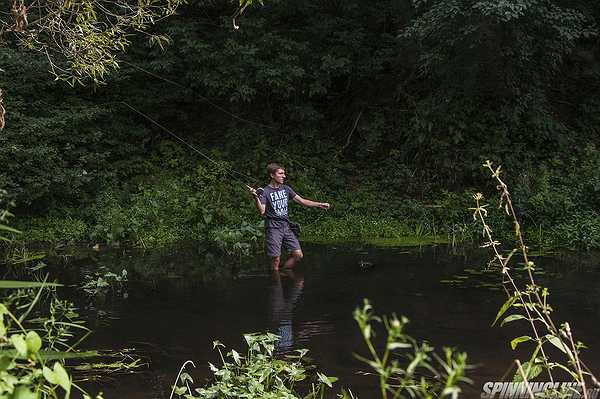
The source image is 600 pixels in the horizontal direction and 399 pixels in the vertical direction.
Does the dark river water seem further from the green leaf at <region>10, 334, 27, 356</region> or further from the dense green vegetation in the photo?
the green leaf at <region>10, 334, 27, 356</region>

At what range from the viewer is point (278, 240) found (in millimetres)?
9078

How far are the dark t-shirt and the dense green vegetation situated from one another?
167 cm

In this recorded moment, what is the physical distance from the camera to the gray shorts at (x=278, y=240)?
905 centimetres

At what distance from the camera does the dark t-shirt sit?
9.05m

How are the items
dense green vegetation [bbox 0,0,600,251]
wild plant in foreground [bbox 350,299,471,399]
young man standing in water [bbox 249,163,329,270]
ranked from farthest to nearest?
dense green vegetation [bbox 0,0,600,251], young man standing in water [bbox 249,163,329,270], wild plant in foreground [bbox 350,299,471,399]

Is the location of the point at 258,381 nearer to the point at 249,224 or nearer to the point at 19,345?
the point at 19,345

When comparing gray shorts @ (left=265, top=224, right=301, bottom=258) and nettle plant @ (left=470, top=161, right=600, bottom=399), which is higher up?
nettle plant @ (left=470, top=161, right=600, bottom=399)

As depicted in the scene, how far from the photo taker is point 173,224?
1291cm

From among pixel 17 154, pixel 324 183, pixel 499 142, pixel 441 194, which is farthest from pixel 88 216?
pixel 499 142

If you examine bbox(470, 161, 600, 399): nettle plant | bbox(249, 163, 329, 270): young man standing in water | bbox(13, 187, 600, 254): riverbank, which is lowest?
bbox(13, 187, 600, 254): riverbank

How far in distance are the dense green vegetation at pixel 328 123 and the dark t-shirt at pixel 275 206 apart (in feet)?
5.48

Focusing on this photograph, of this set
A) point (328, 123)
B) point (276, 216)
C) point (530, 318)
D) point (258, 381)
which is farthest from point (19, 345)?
point (328, 123)

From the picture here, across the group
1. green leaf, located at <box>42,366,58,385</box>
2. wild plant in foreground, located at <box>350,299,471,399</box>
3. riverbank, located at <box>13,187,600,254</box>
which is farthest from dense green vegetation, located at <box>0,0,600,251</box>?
green leaf, located at <box>42,366,58,385</box>

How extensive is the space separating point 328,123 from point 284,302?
9584 mm
